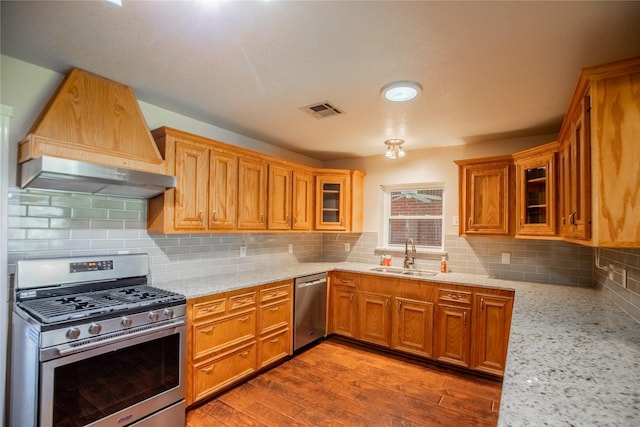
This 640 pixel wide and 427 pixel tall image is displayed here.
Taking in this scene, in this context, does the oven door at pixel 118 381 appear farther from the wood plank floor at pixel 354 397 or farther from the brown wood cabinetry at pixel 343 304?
the brown wood cabinetry at pixel 343 304

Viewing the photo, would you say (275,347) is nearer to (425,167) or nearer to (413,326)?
(413,326)

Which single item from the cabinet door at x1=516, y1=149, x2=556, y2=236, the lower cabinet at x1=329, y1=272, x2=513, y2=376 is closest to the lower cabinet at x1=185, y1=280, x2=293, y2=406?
the lower cabinet at x1=329, y1=272, x2=513, y2=376

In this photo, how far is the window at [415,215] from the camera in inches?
157

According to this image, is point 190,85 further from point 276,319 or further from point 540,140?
point 540,140

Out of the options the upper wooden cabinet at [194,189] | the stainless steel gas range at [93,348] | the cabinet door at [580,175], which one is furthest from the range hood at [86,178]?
the cabinet door at [580,175]

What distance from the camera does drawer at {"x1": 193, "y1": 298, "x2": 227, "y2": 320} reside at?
2.42 m

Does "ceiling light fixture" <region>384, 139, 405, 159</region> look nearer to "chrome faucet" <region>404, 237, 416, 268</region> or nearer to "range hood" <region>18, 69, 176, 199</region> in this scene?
"chrome faucet" <region>404, 237, 416, 268</region>

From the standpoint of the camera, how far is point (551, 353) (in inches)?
54.7

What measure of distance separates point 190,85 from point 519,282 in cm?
343

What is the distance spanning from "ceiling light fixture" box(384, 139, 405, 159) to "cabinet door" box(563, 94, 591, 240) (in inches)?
66.0

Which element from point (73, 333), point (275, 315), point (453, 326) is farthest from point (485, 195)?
point (73, 333)

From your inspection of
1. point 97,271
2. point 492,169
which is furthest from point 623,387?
point 97,271

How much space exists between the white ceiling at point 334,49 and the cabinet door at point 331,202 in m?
1.51

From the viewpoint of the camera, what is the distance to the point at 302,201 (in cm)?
395
